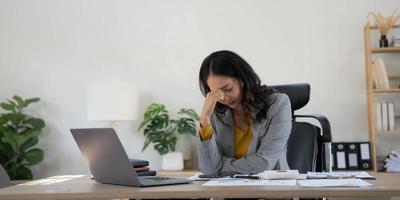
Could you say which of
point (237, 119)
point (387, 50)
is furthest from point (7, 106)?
point (387, 50)

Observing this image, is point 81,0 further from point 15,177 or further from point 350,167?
point 350,167

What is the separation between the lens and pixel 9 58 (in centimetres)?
426

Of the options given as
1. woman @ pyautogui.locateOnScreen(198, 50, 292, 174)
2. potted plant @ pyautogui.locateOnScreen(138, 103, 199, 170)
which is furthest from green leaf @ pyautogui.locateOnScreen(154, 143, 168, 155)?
woman @ pyautogui.locateOnScreen(198, 50, 292, 174)

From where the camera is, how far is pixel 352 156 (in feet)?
12.1

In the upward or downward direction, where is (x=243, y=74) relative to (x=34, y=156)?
upward

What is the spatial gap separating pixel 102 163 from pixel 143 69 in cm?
269

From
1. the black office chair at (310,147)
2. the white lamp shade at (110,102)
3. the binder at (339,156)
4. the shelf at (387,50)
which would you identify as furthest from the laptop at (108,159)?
the shelf at (387,50)

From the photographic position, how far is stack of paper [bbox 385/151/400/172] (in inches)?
139

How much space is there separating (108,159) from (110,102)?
2.18 m

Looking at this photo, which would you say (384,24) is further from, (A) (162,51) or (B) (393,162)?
(A) (162,51)

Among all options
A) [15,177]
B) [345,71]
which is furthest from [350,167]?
[15,177]

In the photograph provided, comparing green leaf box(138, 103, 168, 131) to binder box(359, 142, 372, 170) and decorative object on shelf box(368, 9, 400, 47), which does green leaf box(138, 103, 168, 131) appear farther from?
decorative object on shelf box(368, 9, 400, 47)

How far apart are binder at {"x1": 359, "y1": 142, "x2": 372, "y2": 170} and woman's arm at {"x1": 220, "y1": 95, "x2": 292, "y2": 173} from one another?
192 cm

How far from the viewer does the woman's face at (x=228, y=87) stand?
2.04 meters
